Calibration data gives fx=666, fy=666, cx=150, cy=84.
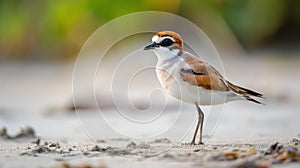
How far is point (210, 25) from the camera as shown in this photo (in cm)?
1254

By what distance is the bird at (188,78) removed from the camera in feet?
17.7

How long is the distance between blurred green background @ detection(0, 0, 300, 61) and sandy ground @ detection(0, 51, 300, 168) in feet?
1.58

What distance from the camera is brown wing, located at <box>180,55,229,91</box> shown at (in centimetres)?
541

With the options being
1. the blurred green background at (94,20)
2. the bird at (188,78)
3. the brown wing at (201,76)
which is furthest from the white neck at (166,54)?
the blurred green background at (94,20)

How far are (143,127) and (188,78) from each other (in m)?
2.15

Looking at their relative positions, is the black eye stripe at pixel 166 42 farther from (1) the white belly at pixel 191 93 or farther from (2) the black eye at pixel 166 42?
(1) the white belly at pixel 191 93

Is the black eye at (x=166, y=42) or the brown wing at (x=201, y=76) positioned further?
the black eye at (x=166, y=42)

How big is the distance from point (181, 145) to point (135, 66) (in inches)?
239

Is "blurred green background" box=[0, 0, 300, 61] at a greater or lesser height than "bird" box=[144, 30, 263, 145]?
greater

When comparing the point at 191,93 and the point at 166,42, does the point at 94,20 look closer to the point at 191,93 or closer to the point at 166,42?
the point at 166,42

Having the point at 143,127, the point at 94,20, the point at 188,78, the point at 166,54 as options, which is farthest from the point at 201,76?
the point at 94,20

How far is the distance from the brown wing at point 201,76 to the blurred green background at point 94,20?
22.0ft


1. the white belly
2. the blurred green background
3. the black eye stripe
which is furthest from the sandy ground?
the black eye stripe

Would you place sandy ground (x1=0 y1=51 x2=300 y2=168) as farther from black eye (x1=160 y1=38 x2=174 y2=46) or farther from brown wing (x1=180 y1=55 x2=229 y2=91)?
black eye (x1=160 y1=38 x2=174 y2=46)
